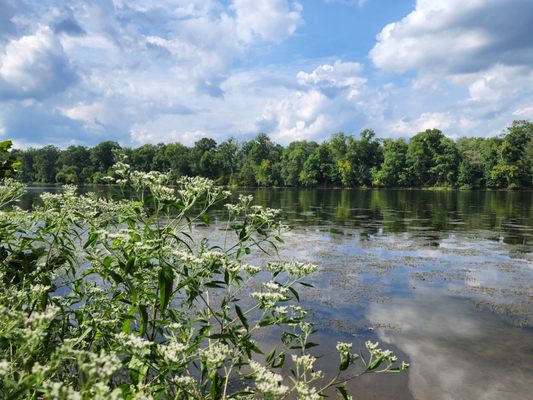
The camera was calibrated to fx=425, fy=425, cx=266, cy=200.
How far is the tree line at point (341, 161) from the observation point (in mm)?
90438

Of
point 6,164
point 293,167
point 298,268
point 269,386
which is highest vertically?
point 293,167

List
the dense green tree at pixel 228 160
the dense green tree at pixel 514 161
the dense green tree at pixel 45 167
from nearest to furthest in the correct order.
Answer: the dense green tree at pixel 514 161 < the dense green tree at pixel 228 160 < the dense green tree at pixel 45 167

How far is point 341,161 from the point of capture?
106375mm

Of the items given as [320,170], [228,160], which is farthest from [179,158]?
[320,170]

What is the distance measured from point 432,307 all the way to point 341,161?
321ft

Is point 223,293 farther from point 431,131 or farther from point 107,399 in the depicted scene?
point 431,131

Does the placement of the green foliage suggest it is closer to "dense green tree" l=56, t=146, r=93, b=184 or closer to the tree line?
the tree line

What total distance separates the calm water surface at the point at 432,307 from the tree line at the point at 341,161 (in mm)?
66031

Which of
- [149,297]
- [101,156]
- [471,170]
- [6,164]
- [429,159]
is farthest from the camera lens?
[101,156]

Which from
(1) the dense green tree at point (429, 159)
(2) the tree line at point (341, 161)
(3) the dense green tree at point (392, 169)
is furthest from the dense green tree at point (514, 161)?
(3) the dense green tree at point (392, 169)

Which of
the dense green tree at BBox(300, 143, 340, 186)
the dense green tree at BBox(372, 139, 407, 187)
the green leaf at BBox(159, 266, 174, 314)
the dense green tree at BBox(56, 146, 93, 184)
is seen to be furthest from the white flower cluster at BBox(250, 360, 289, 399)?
the dense green tree at BBox(56, 146, 93, 184)

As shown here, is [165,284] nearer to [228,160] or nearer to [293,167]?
[293,167]

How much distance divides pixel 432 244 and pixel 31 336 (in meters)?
19.5

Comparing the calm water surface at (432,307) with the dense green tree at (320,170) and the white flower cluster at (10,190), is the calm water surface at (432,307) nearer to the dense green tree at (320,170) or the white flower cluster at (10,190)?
the white flower cluster at (10,190)
